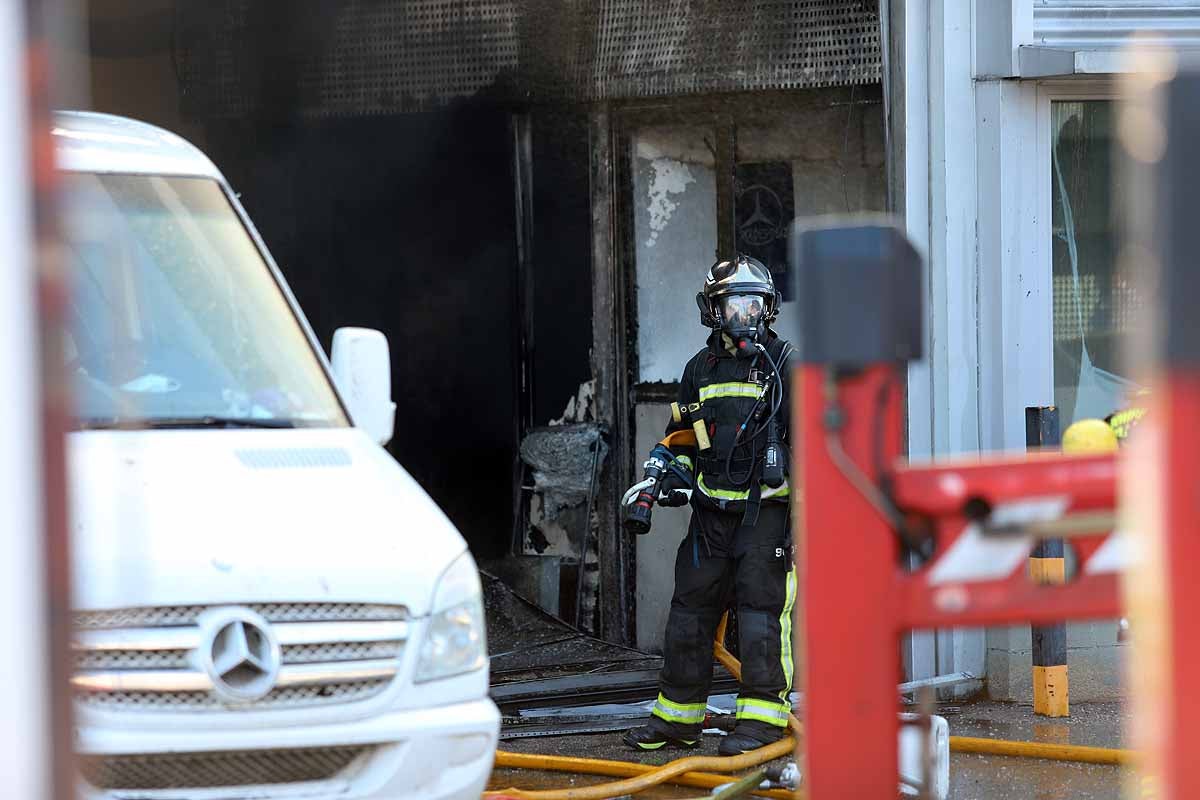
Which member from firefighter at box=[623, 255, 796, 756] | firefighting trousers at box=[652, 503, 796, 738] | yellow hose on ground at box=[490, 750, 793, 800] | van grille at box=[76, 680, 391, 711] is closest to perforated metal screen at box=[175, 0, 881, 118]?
firefighter at box=[623, 255, 796, 756]

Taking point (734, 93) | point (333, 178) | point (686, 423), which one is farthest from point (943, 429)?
point (333, 178)

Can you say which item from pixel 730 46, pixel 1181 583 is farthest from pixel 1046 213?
pixel 1181 583

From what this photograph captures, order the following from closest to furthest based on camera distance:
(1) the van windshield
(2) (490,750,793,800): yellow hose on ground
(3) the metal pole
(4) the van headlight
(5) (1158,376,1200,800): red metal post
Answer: (5) (1158,376,1200,800): red metal post
(4) the van headlight
(1) the van windshield
(2) (490,750,793,800): yellow hose on ground
(3) the metal pole

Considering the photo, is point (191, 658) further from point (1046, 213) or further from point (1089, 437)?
point (1046, 213)

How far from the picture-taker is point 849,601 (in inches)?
83.0

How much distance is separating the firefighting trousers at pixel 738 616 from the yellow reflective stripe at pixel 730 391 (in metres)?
0.48

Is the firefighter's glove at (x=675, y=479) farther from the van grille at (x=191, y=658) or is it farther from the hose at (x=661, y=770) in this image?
the van grille at (x=191, y=658)

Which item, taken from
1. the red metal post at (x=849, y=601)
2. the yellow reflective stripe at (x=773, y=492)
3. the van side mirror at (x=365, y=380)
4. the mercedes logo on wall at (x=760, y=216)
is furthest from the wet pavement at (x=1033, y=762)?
the red metal post at (x=849, y=601)

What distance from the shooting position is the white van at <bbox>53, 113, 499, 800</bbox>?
10.7 ft

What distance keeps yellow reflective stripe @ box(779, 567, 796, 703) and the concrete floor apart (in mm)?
446

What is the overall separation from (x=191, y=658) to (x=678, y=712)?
3.36 meters

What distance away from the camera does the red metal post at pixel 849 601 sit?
6.93 ft

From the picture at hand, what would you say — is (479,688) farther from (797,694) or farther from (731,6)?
(731,6)

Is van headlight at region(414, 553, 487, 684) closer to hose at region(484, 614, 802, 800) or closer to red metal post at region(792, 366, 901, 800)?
hose at region(484, 614, 802, 800)
